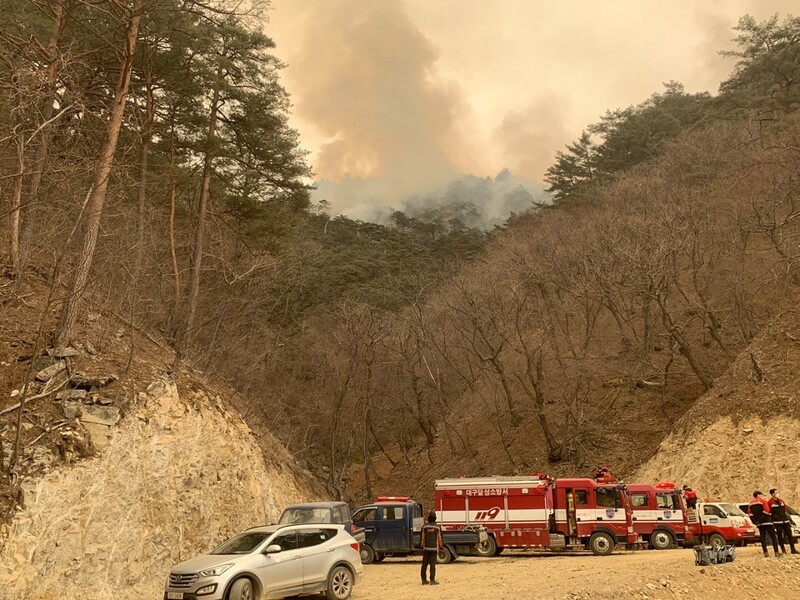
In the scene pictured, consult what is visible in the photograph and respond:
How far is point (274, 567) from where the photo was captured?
12.2 meters

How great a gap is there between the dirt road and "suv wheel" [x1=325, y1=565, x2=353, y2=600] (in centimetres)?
69

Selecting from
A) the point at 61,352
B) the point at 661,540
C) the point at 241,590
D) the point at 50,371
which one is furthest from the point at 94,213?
the point at 661,540

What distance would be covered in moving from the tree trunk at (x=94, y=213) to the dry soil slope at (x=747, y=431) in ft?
75.0

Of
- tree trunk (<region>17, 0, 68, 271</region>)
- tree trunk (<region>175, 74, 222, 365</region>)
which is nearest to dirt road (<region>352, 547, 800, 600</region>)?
tree trunk (<region>17, 0, 68, 271</region>)

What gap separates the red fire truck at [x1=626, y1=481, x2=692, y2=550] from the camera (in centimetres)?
2141

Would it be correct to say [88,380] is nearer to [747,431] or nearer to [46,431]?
[46,431]

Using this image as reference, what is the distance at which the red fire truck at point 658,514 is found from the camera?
21.4m

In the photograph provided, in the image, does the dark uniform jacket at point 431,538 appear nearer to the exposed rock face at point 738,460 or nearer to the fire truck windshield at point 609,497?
the fire truck windshield at point 609,497

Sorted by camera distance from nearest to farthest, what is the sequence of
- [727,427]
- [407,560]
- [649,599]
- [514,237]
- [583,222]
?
1. [649,599]
2. [407,560]
3. [727,427]
4. [583,222]
5. [514,237]

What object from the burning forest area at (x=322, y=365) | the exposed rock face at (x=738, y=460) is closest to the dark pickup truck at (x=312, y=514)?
the burning forest area at (x=322, y=365)

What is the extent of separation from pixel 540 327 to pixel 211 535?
26.4 meters

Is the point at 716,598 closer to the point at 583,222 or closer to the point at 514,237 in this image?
the point at 583,222

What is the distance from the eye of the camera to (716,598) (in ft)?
40.4

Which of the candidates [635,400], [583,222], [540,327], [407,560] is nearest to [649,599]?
[407,560]
